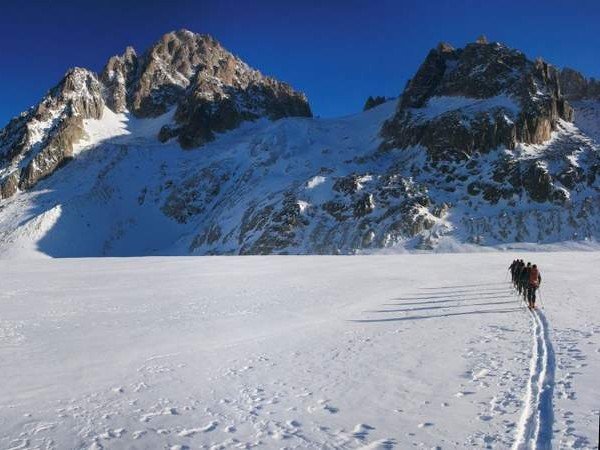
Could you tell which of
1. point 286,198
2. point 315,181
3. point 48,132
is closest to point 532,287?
point 286,198

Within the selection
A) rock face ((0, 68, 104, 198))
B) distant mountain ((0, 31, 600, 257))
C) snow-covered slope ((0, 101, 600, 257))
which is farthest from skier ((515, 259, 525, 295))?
Result: rock face ((0, 68, 104, 198))

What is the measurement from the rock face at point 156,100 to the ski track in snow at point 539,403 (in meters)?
128

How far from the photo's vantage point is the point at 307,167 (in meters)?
107

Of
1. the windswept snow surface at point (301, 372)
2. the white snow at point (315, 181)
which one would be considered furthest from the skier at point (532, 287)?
the white snow at point (315, 181)

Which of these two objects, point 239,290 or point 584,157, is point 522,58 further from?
point 239,290

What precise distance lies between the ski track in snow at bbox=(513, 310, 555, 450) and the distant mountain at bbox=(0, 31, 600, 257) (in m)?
60.4

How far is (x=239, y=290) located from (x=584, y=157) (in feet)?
275

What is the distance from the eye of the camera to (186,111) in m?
143

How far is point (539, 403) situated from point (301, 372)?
4.67m

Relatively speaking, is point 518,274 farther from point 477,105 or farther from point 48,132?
point 48,132

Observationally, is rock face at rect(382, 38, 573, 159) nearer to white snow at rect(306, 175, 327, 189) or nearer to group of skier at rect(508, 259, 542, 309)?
white snow at rect(306, 175, 327, 189)

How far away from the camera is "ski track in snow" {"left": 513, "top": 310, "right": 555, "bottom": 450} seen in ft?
23.3

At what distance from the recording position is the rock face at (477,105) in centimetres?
9506

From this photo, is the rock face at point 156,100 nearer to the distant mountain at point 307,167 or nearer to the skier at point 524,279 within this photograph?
the distant mountain at point 307,167
